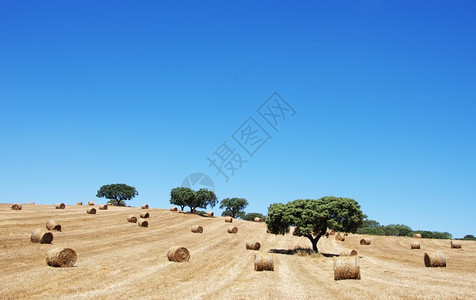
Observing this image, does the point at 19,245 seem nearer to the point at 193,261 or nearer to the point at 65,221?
the point at 193,261

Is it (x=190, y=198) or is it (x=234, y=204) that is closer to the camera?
(x=190, y=198)

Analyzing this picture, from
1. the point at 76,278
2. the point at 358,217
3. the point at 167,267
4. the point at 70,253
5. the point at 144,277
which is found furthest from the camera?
the point at 358,217

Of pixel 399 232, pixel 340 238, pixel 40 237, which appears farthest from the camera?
pixel 399 232

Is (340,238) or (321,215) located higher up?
(321,215)

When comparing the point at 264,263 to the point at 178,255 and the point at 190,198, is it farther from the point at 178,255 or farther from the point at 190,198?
the point at 190,198

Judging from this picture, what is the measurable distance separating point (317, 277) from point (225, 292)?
7.58 meters

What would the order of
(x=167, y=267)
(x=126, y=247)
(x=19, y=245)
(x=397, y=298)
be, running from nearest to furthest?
(x=397, y=298), (x=167, y=267), (x=19, y=245), (x=126, y=247)

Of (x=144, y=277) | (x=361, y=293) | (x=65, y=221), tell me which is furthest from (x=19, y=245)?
(x=361, y=293)

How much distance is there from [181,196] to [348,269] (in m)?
69.7

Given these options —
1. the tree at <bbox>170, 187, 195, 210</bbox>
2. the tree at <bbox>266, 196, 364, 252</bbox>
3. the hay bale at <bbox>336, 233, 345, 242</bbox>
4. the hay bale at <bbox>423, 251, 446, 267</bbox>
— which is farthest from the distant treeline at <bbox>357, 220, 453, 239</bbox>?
the hay bale at <bbox>423, 251, 446, 267</bbox>

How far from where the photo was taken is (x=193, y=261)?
2578 cm

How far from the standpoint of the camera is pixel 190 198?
86938 mm

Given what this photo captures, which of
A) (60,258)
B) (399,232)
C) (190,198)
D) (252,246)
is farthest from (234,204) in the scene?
(60,258)

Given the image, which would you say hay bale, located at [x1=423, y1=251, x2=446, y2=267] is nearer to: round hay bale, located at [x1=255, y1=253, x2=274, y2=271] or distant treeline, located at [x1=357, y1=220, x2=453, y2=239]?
round hay bale, located at [x1=255, y1=253, x2=274, y2=271]
